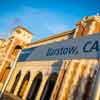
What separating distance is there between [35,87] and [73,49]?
15.4m

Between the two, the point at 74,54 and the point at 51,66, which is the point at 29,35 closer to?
the point at 51,66

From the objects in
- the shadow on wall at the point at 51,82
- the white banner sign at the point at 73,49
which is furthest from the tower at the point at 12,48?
the white banner sign at the point at 73,49

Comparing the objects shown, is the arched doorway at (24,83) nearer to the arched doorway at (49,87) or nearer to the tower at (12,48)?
the arched doorway at (49,87)

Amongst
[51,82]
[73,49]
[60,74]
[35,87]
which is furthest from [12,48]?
[73,49]

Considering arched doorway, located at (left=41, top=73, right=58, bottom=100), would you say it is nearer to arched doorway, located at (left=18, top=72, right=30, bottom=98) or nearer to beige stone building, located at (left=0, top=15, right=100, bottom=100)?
beige stone building, located at (left=0, top=15, right=100, bottom=100)

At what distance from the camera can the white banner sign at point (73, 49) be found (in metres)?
5.02

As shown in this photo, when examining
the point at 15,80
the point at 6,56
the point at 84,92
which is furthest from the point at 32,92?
the point at 6,56

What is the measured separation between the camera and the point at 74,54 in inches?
221

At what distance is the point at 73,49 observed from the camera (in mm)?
5684

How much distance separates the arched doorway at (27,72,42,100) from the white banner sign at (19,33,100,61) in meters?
13.3

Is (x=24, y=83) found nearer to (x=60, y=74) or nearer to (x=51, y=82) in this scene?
(x=51, y=82)

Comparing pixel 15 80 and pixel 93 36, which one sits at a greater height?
pixel 15 80

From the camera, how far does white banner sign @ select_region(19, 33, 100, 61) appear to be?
5023 mm

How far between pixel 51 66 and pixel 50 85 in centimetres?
175
